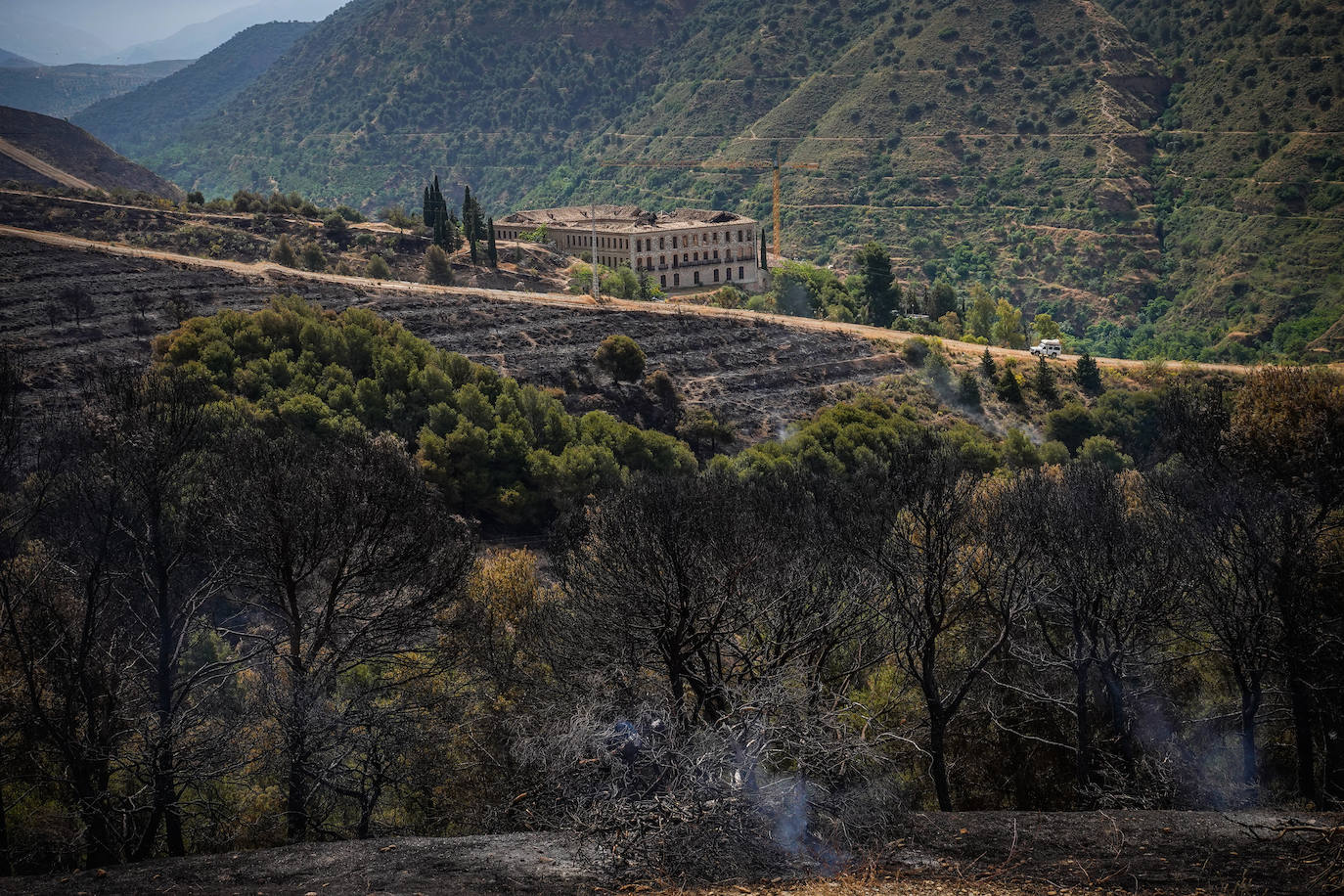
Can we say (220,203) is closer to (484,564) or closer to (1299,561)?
(484,564)

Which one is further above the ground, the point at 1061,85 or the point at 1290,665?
the point at 1061,85

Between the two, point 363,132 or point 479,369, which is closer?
point 479,369

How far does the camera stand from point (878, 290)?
8562 cm

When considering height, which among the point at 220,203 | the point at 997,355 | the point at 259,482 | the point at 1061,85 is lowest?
the point at 997,355

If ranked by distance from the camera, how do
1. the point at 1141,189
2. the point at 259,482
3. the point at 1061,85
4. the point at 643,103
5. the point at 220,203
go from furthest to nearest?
the point at 643,103
the point at 1061,85
the point at 1141,189
the point at 220,203
the point at 259,482

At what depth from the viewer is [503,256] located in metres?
83.4

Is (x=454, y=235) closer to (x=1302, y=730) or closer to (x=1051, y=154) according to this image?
(x=1051, y=154)

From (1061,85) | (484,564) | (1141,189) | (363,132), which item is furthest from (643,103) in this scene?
(484,564)

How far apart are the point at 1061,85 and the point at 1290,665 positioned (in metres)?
124

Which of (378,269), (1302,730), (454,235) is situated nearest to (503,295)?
(378,269)

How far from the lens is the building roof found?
93125 millimetres

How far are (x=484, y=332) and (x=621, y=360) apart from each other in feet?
25.2

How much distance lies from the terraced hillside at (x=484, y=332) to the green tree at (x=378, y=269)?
9.77 m

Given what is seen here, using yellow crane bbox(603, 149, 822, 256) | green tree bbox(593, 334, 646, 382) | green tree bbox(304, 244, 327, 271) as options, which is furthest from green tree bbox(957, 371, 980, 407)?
yellow crane bbox(603, 149, 822, 256)
